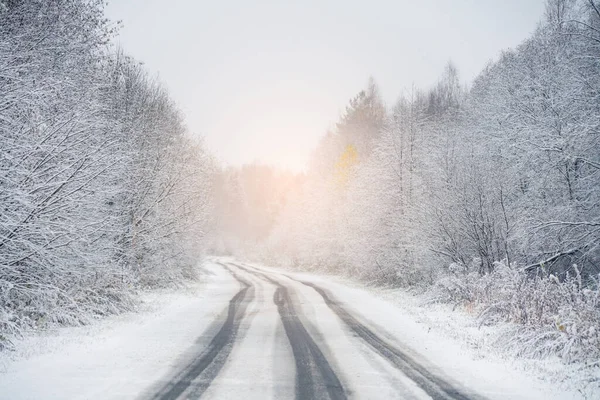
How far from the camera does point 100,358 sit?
6.77m

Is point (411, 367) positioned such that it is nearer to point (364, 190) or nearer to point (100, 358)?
point (100, 358)

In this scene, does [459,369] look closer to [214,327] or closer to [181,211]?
[214,327]

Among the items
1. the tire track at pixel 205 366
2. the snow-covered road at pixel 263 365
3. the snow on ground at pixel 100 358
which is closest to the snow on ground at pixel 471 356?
the snow-covered road at pixel 263 365

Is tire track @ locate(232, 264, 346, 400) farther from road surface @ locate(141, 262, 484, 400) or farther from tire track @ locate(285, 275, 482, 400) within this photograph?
tire track @ locate(285, 275, 482, 400)

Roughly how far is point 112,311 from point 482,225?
45.2ft

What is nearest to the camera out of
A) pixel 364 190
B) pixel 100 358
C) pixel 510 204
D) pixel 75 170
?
pixel 100 358

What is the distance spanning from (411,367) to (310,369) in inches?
73.1

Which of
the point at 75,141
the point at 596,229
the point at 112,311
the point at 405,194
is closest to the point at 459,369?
the point at 596,229

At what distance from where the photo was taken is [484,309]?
416 inches

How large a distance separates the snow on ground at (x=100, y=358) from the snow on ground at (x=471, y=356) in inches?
203

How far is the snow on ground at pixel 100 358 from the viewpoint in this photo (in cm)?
515

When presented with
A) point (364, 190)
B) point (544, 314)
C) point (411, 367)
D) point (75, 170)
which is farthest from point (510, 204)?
point (75, 170)

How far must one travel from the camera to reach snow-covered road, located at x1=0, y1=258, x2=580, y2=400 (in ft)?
17.3

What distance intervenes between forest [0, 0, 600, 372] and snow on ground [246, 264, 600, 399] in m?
0.60
